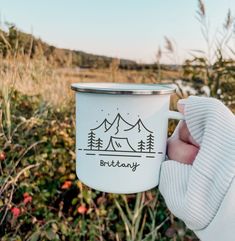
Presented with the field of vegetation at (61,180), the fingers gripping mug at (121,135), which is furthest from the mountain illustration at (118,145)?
the field of vegetation at (61,180)

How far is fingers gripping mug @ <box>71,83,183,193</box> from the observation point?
71 cm

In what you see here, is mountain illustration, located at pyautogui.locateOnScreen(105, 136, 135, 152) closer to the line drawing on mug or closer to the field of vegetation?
the line drawing on mug

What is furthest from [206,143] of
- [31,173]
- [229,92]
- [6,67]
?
[6,67]

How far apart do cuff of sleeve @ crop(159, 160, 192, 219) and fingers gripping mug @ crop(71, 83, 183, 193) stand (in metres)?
0.02

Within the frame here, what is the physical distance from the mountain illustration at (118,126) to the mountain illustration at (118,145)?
0.01 m

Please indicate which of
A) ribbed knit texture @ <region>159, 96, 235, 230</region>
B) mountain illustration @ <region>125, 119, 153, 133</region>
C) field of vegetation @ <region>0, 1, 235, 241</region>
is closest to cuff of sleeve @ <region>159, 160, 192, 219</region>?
ribbed knit texture @ <region>159, 96, 235, 230</region>

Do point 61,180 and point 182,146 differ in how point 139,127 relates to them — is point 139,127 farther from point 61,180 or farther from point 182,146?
point 61,180

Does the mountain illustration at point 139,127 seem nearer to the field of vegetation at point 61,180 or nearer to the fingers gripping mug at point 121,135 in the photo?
the fingers gripping mug at point 121,135

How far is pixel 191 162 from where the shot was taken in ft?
2.67

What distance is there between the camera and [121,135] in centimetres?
73

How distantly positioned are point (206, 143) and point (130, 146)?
155 millimetres

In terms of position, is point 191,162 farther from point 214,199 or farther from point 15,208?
point 15,208

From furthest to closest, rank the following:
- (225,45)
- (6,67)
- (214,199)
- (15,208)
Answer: (6,67), (225,45), (15,208), (214,199)

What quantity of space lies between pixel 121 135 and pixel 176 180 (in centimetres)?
16
